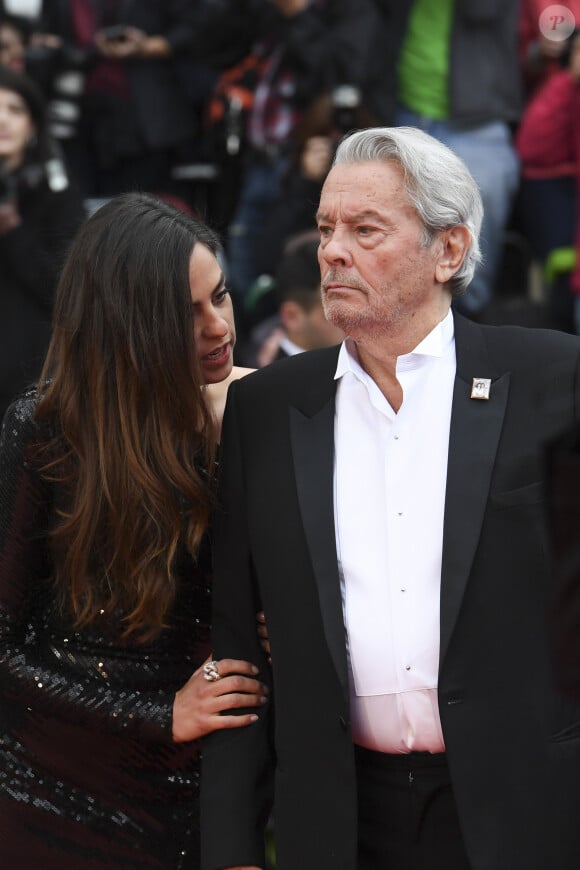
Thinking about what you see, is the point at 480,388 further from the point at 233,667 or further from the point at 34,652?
the point at 34,652

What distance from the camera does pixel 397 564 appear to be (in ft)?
8.25

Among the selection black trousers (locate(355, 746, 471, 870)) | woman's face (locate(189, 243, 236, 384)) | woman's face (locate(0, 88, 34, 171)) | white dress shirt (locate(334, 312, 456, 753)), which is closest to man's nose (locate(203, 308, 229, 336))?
woman's face (locate(189, 243, 236, 384))

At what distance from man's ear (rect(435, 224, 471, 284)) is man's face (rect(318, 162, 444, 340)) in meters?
0.03

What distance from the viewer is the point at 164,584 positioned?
2781 mm

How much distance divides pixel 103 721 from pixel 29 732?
0.19 meters

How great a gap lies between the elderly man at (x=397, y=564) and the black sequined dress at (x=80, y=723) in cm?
19

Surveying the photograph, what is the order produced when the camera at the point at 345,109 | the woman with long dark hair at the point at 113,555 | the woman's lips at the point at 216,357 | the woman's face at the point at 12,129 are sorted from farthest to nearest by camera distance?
1. the camera at the point at 345,109
2. the woman's face at the point at 12,129
3. the woman's lips at the point at 216,357
4. the woman with long dark hair at the point at 113,555

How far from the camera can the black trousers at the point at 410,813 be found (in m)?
2.51

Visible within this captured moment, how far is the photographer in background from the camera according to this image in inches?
216

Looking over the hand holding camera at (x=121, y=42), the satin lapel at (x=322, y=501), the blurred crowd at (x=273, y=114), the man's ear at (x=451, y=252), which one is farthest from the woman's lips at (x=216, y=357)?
Result: the hand holding camera at (x=121, y=42)

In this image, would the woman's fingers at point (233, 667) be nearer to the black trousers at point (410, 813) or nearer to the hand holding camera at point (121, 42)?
the black trousers at point (410, 813)

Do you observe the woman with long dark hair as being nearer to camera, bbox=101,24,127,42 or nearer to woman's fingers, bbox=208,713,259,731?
woman's fingers, bbox=208,713,259,731

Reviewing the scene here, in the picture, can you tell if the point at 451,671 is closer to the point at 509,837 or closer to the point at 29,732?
the point at 509,837

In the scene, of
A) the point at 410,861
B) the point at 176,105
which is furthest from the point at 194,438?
the point at 176,105
